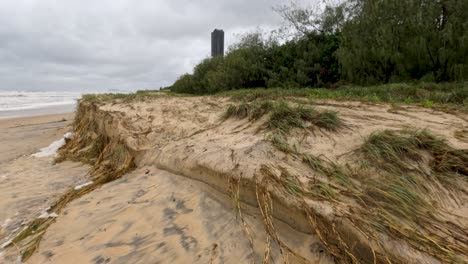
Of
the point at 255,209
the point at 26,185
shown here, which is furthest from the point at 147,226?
the point at 26,185

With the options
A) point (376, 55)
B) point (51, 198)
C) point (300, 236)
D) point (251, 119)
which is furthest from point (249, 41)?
point (300, 236)

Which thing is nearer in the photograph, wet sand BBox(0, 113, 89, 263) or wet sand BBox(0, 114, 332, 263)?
wet sand BBox(0, 114, 332, 263)

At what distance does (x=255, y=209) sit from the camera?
214cm

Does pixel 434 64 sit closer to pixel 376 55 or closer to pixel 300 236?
pixel 376 55

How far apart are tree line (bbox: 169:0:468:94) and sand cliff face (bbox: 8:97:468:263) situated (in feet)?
20.0

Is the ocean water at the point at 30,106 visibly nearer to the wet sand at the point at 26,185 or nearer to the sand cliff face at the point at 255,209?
the wet sand at the point at 26,185

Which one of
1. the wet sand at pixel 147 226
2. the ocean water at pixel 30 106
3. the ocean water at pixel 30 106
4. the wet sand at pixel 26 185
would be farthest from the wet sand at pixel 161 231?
the ocean water at pixel 30 106

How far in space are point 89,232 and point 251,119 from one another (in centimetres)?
209

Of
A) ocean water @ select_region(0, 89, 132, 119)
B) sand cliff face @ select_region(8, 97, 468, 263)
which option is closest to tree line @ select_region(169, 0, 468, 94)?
sand cliff face @ select_region(8, 97, 468, 263)

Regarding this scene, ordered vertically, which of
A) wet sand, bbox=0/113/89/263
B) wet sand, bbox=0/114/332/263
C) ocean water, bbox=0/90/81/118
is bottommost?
ocean water, bbox=0/90/81/118

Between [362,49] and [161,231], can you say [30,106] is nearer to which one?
[362,49]

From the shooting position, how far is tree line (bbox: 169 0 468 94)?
8.36 metres

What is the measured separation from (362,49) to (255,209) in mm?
9168

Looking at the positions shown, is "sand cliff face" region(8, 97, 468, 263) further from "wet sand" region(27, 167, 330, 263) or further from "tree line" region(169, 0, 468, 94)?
"tree line" region(169, 0, 468, 94)
